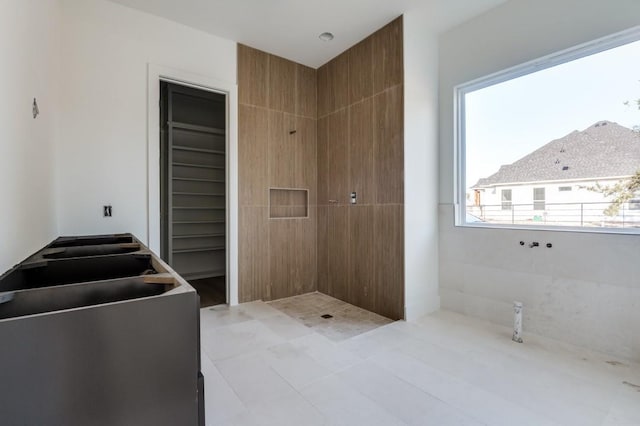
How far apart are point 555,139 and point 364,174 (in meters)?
1.83

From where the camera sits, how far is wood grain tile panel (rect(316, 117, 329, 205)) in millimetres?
4152

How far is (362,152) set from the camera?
3.60 meters

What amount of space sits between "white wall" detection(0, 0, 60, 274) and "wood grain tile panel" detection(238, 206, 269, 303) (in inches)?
70.5

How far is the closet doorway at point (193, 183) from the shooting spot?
15.0ft

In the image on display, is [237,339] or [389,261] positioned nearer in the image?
[237,339]

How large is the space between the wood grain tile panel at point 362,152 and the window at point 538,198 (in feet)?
5.03

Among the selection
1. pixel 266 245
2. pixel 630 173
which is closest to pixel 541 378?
pixel 630 173

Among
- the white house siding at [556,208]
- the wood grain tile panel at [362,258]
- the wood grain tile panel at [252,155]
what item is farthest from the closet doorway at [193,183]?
the white house siding at [556,208]

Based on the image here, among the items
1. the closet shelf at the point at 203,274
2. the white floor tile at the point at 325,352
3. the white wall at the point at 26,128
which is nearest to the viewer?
the white wall at the point at 26,128

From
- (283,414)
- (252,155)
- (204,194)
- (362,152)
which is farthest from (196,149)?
(283,414)

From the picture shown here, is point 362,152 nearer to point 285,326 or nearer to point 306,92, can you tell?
point 306,92

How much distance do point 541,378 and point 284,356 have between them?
1.81 metres

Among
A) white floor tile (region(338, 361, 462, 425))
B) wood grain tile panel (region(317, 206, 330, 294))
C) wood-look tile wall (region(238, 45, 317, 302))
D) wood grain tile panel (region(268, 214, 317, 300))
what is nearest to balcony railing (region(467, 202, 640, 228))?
wood grain tile panel (region(317, 206, 330, 294))

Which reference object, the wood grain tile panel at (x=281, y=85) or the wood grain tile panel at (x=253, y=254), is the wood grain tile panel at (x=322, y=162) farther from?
the wood grain tile panel at (x=253, y=254)
